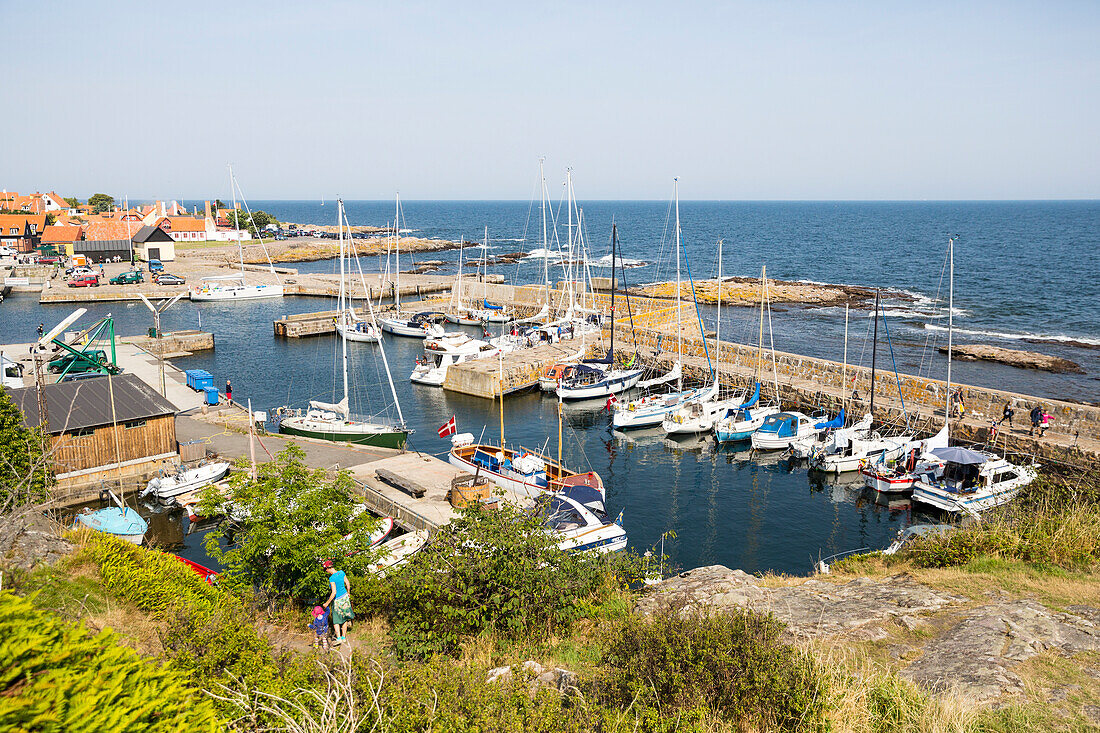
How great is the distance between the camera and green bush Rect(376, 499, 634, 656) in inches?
411

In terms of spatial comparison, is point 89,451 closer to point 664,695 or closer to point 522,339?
point 664,695

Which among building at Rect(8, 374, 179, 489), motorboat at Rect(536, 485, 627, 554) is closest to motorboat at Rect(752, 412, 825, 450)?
motorboat at Rect(536, 485, 627, 554)

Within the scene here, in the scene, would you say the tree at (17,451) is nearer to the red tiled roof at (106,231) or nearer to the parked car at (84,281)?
the parked car at (84,281)

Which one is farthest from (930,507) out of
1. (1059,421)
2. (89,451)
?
(89,451)

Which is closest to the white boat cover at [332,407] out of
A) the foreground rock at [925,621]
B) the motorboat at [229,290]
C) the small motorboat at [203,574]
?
the small motorboat at [203,574]

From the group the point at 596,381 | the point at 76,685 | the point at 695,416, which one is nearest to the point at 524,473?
the point at 695,416

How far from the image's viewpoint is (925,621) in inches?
425

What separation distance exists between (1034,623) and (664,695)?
256 inches

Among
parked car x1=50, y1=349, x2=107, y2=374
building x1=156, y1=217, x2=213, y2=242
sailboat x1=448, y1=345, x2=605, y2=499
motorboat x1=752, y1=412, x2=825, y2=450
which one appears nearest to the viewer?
sailboat x1=448, y1=345, x2=605, y2=499

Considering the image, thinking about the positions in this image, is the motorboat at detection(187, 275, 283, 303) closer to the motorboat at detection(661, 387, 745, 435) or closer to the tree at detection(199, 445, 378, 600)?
the motorboat at detection(661, 387, 745, 435)

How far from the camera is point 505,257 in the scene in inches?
4205

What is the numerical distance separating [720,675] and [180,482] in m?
22.4

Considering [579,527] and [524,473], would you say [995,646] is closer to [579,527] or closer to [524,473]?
[579,527]

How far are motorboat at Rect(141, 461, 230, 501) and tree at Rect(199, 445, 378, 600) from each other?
11612 mm
